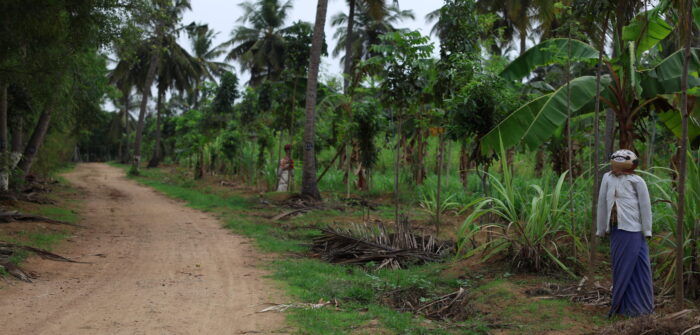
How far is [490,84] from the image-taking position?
808cm

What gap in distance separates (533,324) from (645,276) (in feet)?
3.43

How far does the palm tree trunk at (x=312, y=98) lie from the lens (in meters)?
14.9

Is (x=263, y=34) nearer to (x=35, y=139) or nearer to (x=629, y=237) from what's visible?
(x=35, y=139)

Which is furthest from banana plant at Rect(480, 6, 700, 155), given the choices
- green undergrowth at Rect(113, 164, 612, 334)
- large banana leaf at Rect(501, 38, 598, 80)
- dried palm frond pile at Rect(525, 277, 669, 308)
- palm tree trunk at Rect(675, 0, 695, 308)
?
palm tree trunk at Rect(675, 0, 695, 308)

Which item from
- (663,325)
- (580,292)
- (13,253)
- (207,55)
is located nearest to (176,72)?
(207,55)

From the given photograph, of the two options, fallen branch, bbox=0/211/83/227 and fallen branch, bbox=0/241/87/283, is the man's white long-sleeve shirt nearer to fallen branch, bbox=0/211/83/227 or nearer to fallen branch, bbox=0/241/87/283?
fallen branch, bbox=0/241/87/283

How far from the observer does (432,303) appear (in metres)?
5.90

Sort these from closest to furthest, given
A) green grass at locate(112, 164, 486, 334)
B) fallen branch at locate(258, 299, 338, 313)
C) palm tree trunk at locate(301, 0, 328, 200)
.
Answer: green grass at locate(112, 164, 486, 334), fallen branch at locate(258, 299, 338, 313), palm tree trunk at locate(301, 0, 328, 200)

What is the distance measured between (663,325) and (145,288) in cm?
516

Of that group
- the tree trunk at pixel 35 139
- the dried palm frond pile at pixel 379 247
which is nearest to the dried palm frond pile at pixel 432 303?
the dried palm frond pile at pixel 379 247

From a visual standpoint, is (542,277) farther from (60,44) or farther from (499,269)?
(60,44)

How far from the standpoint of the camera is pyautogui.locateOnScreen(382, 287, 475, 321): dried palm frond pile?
5.66 metres

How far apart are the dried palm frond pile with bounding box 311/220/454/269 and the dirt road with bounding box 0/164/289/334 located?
1.26 meters

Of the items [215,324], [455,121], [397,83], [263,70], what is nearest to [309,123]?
[397,83]
